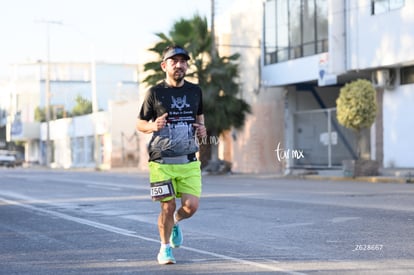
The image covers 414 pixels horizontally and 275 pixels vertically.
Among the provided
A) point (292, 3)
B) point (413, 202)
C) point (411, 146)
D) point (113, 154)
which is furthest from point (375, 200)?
point (113, 154)

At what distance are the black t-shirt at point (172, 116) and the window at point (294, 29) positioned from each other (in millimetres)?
26527

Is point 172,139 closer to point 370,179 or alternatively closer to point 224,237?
point 224,237

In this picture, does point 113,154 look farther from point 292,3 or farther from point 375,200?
point 375,200

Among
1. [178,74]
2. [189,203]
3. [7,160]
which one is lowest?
[7,160]

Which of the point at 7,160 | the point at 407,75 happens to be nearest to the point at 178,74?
the point at 407,75

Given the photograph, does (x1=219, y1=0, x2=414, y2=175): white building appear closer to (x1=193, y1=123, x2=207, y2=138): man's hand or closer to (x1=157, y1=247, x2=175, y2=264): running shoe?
(x1=193, y1=123, x2=207, y2=138): man's hand

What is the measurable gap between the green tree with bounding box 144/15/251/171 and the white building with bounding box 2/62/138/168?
3329 centimetres

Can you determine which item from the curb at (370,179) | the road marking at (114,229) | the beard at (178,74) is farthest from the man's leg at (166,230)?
the curb at (370,179)

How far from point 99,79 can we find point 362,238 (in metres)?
85.0

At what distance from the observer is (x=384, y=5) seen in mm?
28938

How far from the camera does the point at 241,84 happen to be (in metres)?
38.5

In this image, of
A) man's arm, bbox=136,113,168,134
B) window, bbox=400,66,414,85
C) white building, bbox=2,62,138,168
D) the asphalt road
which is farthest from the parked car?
man's arm, bbox=136,113,168,134

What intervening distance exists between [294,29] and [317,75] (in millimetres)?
3173

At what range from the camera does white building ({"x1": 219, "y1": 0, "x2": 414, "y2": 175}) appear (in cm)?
2934
